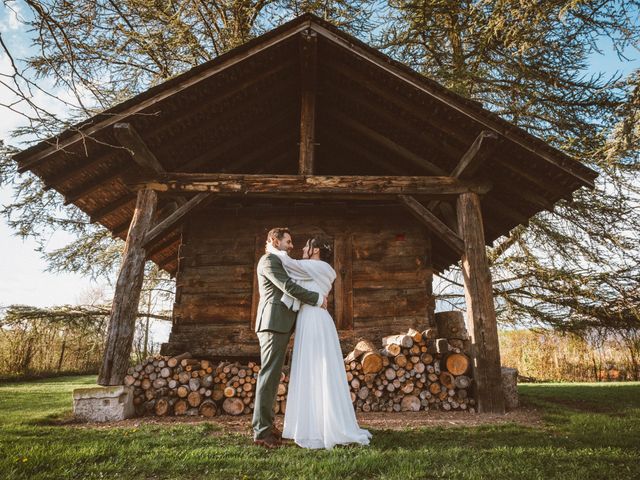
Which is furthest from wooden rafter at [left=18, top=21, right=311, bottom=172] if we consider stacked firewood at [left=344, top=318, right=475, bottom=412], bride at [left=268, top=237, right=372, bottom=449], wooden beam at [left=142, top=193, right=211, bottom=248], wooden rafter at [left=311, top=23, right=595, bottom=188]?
stacked firewood at [left=344, top=318, right=475, bottom=412]

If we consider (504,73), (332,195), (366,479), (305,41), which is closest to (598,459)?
(366,479)

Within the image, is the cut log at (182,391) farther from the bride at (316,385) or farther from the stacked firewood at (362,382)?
the bride at (316,385)

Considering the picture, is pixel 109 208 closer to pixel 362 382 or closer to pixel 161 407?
pixel 161 407

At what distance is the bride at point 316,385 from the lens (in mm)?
3760

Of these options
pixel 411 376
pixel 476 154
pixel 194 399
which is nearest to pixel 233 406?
pixel 194 399

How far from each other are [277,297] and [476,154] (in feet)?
13.2

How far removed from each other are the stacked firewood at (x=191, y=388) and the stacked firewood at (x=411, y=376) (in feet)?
4.14

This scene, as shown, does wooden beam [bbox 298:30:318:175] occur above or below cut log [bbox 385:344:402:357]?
above

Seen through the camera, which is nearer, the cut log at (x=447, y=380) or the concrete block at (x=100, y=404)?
the concrete block at (x=100, y=404)

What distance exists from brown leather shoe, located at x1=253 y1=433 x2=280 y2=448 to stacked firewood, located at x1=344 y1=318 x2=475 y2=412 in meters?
2.87

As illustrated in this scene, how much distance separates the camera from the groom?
12.8 feet

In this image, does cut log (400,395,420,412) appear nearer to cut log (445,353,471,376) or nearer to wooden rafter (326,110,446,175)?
cut log (445,353,471,376)

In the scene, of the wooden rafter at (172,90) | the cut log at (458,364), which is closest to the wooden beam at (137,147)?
the wooden rafter at (172,90)

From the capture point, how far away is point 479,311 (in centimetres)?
620
